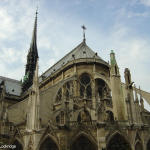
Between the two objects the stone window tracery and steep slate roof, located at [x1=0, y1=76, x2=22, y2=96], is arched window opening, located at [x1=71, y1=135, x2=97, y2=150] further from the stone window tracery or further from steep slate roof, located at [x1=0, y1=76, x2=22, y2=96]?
steep slate roof, located at [x1=0, y1=76, x2=22, y2=96]

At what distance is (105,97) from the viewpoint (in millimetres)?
20172

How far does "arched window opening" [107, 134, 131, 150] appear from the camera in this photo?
12906 mm

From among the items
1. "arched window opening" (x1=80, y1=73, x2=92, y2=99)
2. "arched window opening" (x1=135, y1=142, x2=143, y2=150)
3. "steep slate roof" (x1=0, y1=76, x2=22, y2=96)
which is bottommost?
"arched window opening" (x1=135, y1=142, x2=143, y2=150)

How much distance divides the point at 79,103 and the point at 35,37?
91.6 ft

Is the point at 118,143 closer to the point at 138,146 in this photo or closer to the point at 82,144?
the point at 138,146

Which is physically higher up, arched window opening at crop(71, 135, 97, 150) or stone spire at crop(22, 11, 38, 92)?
stone spire at crop(22, 11, 38, 92)

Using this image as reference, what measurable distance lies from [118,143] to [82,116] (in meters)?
5.32

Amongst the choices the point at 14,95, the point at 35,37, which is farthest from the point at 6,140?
the point at 35,37

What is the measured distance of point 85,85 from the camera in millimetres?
22312

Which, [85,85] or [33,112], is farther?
[85,85]

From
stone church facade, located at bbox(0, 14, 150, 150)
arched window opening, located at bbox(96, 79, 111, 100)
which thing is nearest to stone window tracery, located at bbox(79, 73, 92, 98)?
stone church facade, located at bbox(0, 14, 150, 150)

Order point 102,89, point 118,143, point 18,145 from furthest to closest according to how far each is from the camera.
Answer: point 102,89, point 18,145, point 118,143

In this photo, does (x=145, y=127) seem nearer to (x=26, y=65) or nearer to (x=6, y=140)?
(x=6, y=140)

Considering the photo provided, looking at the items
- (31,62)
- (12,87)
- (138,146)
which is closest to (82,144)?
(138,146)
